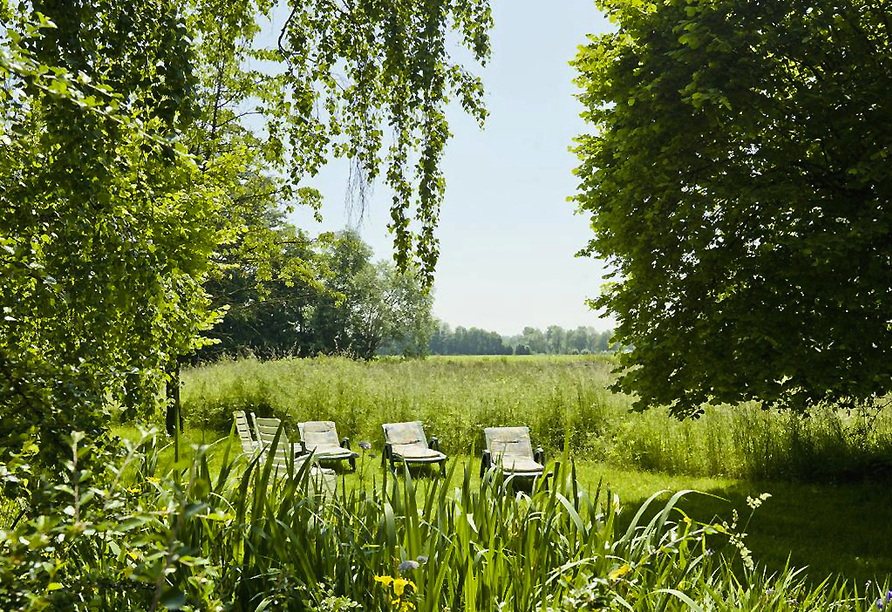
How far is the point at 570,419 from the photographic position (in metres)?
11.6

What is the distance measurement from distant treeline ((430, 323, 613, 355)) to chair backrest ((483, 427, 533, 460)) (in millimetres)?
74256

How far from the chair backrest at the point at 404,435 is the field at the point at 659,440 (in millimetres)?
692

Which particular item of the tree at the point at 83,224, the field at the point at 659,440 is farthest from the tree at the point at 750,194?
the tree at the point at 83,224

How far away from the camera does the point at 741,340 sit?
24.1 ft

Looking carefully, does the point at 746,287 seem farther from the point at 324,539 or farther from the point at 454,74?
the point at 324,539

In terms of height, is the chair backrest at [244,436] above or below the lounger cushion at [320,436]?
above

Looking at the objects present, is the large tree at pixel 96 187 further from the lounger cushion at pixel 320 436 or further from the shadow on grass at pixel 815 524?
the lounger cushion at pixel 320 436

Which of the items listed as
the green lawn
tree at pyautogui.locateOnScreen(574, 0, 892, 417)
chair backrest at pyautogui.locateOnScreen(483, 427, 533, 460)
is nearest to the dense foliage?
the green lawn

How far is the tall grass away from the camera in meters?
9.75

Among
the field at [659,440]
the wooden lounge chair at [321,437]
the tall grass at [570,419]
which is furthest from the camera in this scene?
the wooden lounge chair at [321,437]

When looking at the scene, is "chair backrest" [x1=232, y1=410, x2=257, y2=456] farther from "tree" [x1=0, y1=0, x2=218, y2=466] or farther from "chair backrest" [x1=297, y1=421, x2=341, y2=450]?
"tree" [x1=0, y1=0, x2=218, y2=466]

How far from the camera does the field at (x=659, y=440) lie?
7344 millimetres

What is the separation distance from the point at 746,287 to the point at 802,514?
283 centimetres

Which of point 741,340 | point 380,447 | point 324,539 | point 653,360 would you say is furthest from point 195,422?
point 324,539
